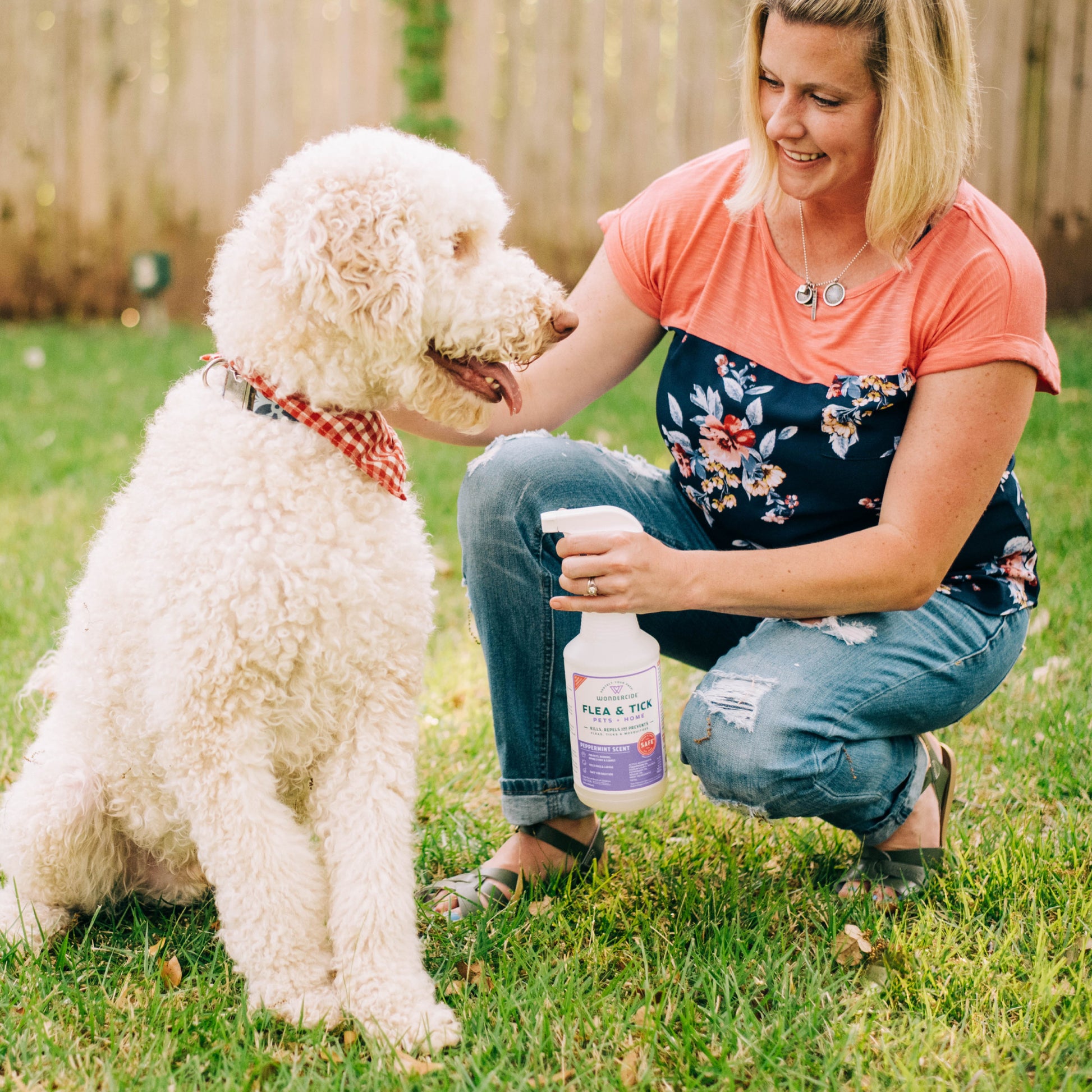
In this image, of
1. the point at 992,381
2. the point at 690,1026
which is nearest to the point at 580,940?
the point at 690,1026

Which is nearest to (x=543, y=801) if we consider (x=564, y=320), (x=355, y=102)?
(x=564, y=320)

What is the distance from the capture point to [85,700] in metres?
1.89

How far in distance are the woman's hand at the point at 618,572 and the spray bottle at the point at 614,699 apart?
0.09 ft

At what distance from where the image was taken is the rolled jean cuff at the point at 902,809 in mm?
2074

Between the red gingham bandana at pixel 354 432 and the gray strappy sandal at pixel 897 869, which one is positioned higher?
the red gingham bandana at pixel 354 432

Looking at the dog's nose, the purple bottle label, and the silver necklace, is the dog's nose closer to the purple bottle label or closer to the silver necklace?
the silver necklace

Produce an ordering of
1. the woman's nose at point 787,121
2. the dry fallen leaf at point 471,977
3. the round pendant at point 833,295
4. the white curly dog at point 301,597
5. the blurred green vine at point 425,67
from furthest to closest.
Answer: the blurred green vine at point 425,67, the round pendant at point 833,295, the woman's nose at point 787,121, the dry fallen leaf at point 471,977, the white curly dog at point 301,597

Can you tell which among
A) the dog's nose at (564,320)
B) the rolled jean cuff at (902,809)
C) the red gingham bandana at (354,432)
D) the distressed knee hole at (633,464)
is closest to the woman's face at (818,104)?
the dog's nose at (564,320)

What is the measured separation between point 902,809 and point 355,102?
20.0ft

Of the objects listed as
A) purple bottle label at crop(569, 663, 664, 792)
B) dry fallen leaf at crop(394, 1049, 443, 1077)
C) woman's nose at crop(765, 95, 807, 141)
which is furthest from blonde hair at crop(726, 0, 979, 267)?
dry fallen leaf at crop(394, 1049, 443, 1077)

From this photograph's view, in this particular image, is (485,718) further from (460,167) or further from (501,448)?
(460,167)

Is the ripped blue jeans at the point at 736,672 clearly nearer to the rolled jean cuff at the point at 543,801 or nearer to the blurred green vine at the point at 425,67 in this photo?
the rolled jean cuff at the point at 543,801

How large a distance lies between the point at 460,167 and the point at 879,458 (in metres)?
0.90

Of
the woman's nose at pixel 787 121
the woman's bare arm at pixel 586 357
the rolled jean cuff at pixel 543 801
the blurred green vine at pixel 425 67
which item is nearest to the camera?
the woman's nose at pixel 787 121
